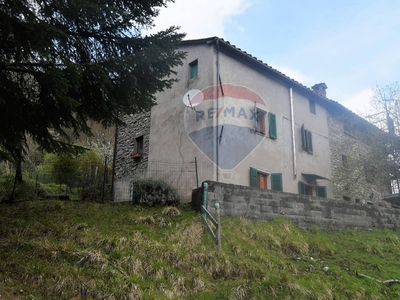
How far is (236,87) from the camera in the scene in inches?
472

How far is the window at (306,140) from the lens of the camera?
46.1 ft

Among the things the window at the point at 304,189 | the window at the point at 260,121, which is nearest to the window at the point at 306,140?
the window at the point at 304,189

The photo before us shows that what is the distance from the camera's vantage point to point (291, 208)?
9656 millimetres

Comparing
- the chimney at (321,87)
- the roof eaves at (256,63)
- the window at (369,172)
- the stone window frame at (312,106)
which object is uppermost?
the chimney at (321,87)

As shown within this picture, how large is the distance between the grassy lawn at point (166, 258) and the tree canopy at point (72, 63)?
1779 mm

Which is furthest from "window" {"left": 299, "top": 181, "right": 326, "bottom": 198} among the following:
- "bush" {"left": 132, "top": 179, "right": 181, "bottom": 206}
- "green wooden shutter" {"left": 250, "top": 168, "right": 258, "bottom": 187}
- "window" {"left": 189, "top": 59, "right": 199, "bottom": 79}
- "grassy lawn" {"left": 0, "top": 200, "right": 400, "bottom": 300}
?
"bush" {"left": 132, "top": 179, "right": 181, "bottom": 206}

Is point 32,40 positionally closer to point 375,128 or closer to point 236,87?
point 236,87

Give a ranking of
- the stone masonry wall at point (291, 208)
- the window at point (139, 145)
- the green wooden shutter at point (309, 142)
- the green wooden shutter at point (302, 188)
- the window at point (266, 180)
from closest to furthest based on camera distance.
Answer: the stone masonry wall at point (291, 208) → the window at point (266, 180) → the green wooden shutter at point (302, 188) → the window at point (139, 145) → the green wooden shutter at point (309, 142)

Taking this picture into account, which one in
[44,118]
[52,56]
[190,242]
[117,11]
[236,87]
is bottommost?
[190,242]

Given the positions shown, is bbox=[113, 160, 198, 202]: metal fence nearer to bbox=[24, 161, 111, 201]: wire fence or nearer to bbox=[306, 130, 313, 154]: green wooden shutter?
bbox=[24, 161, 111, 201]: wire fence

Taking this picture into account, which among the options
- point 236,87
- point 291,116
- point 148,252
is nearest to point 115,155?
point 236,87

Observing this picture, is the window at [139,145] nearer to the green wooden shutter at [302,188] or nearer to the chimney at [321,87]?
the green wooden shutter at [302,188]

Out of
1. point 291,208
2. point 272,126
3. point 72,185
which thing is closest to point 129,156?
point 72,185

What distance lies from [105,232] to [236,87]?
23.2ft
